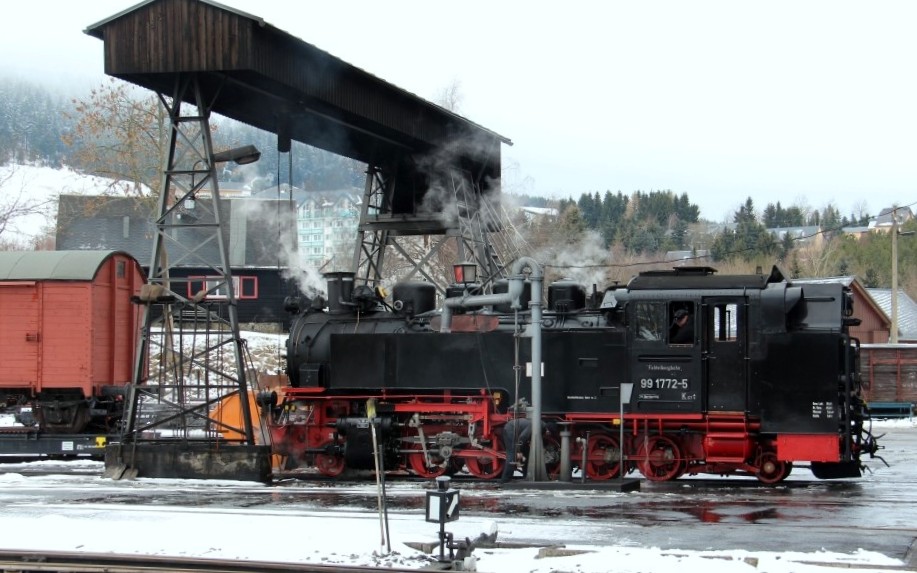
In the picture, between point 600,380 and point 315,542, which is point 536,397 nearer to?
point 600,380

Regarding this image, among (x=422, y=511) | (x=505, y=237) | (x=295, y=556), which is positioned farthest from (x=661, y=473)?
Result: (x=505, y=237)

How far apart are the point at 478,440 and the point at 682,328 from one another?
4005 millimetres

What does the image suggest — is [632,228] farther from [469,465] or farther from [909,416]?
[469,465]

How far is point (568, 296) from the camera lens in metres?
18.8

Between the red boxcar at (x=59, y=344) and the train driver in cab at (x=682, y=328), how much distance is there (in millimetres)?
12166

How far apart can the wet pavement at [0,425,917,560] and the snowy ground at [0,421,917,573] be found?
0.24 ft

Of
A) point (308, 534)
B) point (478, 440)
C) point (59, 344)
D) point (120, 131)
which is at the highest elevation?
point (120, 131)

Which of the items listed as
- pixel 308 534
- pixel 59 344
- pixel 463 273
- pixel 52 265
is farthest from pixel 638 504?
pixel 52 265

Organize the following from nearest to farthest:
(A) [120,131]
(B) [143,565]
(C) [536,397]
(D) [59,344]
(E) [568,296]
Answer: (B) [143,565]
(C) [536,397]
(E) [568,296]
(D) [59,344]
(A) [120,131]

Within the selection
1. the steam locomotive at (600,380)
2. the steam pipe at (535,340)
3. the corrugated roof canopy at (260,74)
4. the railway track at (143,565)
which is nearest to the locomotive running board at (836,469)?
the steam locomotive at (600,380)

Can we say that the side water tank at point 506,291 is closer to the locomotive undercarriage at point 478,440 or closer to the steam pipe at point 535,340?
the steam pipe at point 535,340

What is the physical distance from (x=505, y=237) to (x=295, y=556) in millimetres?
18861

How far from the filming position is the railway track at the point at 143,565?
1001cm

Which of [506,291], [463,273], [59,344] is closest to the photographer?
[506,291]
